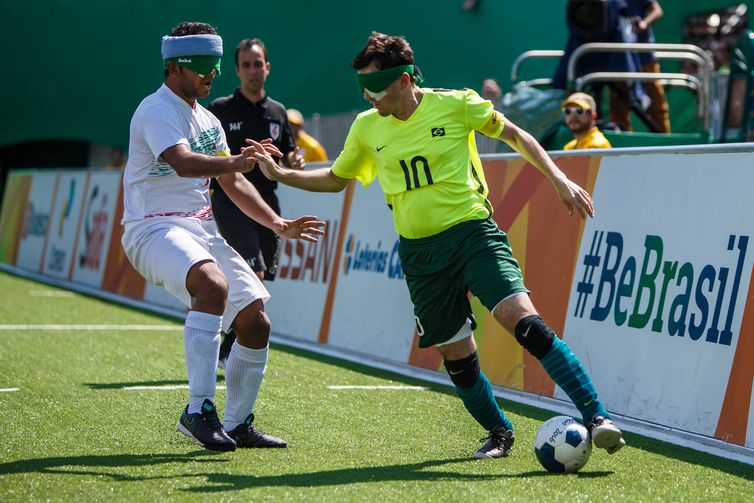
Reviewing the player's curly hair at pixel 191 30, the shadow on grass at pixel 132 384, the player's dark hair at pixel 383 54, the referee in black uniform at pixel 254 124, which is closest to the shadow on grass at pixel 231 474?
the player's dark hair at pixel 383 54

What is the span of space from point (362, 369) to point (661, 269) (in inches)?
116

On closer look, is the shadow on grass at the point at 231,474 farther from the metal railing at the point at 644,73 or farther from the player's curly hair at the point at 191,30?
the metal railing at the point at 644,73

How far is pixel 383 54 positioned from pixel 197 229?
131 cm

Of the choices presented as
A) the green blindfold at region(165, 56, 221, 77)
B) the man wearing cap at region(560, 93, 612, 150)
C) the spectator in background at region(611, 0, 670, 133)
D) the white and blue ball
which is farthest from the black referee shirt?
the spectator in background at region(611, 0, 670, 133)

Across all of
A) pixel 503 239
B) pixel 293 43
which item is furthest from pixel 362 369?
pixel 293 43

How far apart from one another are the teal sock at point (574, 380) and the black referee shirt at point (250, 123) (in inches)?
145

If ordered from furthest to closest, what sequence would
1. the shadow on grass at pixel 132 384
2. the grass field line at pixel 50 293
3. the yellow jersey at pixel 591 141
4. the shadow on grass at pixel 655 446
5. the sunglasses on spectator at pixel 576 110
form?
the grass field line at pixel 50 293, the sunglasses on spectator at pixel 576 110, the yellow jersey at pixel 591 141, the shadow on grass at pixel 132 384, the shadow on grass at pixel 655 446

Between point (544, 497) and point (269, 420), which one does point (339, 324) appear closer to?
point (269, 420)

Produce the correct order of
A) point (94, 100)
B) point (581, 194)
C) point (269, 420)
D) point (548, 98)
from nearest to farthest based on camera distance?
point (581, 194), point (269, 420), point (548, 98), point (94, 100)

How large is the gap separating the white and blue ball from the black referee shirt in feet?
12.4

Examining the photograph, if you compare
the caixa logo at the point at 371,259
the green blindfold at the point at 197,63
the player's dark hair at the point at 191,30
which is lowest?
the caixa logo at the point at 371,259

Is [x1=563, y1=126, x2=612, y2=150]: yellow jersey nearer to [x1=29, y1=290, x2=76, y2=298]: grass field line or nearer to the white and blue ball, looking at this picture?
the white and blue ball

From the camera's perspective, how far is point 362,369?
8852mm

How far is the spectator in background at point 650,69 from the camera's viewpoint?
12125 mm
